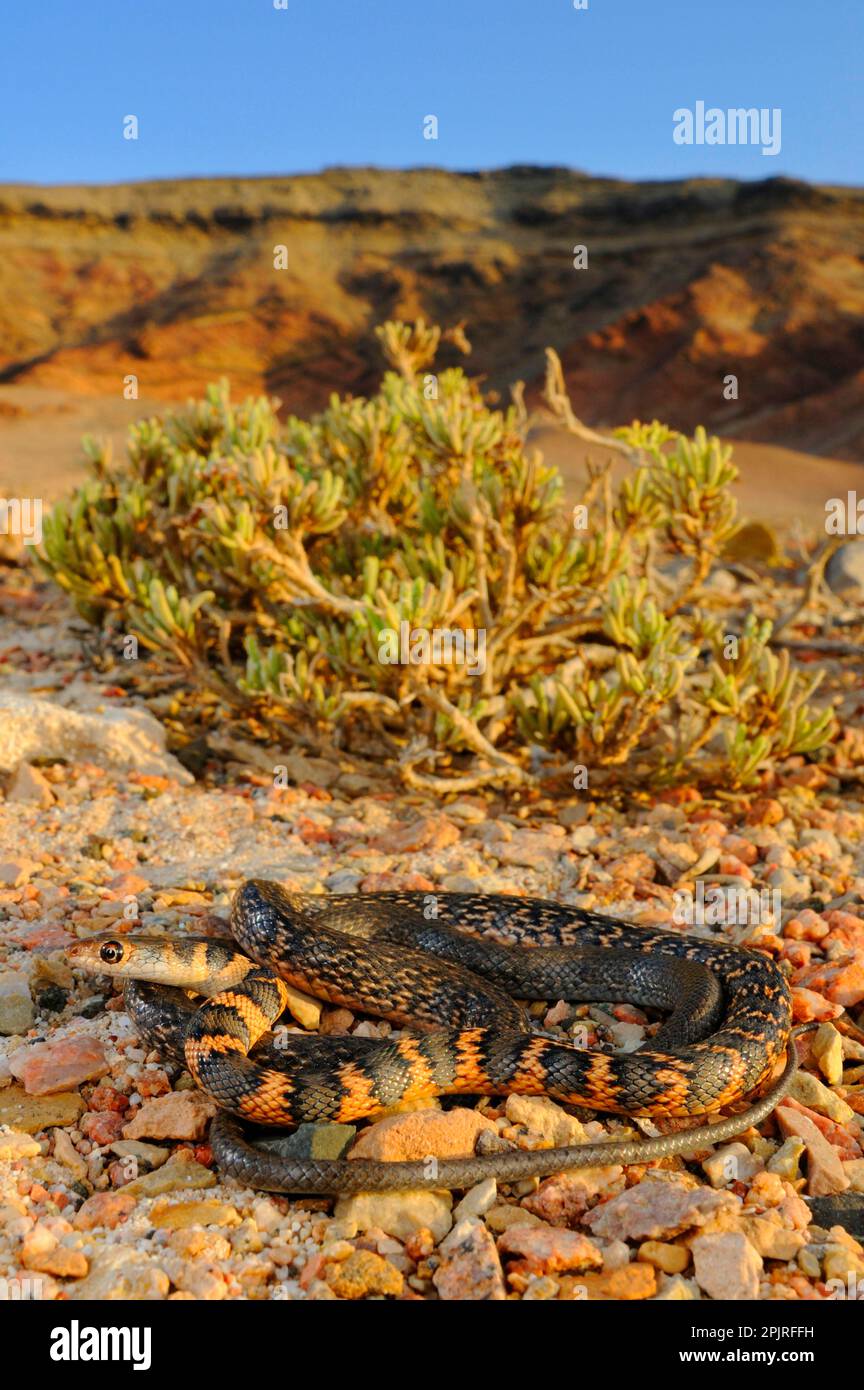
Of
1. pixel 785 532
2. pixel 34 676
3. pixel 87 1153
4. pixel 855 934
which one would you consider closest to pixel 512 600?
pixel 855 934

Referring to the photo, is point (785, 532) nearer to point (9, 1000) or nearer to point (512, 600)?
point (512, 600)

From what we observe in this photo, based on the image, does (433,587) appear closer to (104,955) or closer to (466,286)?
(104,955)

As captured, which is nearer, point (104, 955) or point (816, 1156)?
point (816, 1156)

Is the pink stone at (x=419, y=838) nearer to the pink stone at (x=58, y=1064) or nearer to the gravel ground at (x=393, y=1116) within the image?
the gravel ground at (x=393, y=1116)

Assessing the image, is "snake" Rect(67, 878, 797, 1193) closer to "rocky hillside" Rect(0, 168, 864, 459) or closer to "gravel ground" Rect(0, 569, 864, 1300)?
"gravel ground" Rect(0, 569, 864, 1300)

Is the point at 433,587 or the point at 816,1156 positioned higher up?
the point at 433,587

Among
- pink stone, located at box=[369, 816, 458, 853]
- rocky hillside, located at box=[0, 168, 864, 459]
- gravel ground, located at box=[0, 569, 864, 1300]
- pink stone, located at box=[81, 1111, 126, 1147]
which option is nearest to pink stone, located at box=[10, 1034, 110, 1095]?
gravel ground, located at box=[0, 569, 864, 1300]

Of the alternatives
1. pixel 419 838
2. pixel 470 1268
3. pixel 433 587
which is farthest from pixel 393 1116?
pixel 433 587
